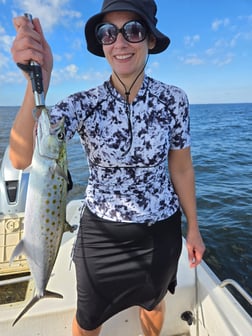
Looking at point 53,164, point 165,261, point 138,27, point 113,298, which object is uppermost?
point 138,27

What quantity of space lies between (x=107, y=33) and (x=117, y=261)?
144 centimetres

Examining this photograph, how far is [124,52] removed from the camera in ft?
5.61

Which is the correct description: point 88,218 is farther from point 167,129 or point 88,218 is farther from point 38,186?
point 167,129

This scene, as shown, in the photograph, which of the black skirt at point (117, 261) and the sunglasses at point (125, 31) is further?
the black skirt at point (117, 261)

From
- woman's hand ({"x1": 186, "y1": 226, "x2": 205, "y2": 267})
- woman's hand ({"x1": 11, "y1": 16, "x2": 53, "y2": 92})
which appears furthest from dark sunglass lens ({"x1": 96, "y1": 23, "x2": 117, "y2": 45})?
woman's hand ({"x1": 186, "y1": 226, "x2": 205, "y2": 267})

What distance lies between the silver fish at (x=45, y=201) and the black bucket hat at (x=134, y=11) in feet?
2.47

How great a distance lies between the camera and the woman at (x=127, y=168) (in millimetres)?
1696

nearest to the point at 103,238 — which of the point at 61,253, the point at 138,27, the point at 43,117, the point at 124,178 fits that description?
the point at 124,178

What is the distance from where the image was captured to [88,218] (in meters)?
1.96

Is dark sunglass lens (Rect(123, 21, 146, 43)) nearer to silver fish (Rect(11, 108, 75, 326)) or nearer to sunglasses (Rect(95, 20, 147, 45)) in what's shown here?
sunglasses (Rect(95, 20, 147, 45))

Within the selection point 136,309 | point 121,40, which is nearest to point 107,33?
point 121,40

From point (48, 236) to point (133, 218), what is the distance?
0.60 meters

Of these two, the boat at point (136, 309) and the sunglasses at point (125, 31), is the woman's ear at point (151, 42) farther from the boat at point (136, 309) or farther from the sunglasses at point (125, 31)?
the boat at point (136, 309)

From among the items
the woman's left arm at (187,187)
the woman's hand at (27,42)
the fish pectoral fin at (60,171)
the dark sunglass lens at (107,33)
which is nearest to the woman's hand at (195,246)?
the woman's left arm at (187,187)
